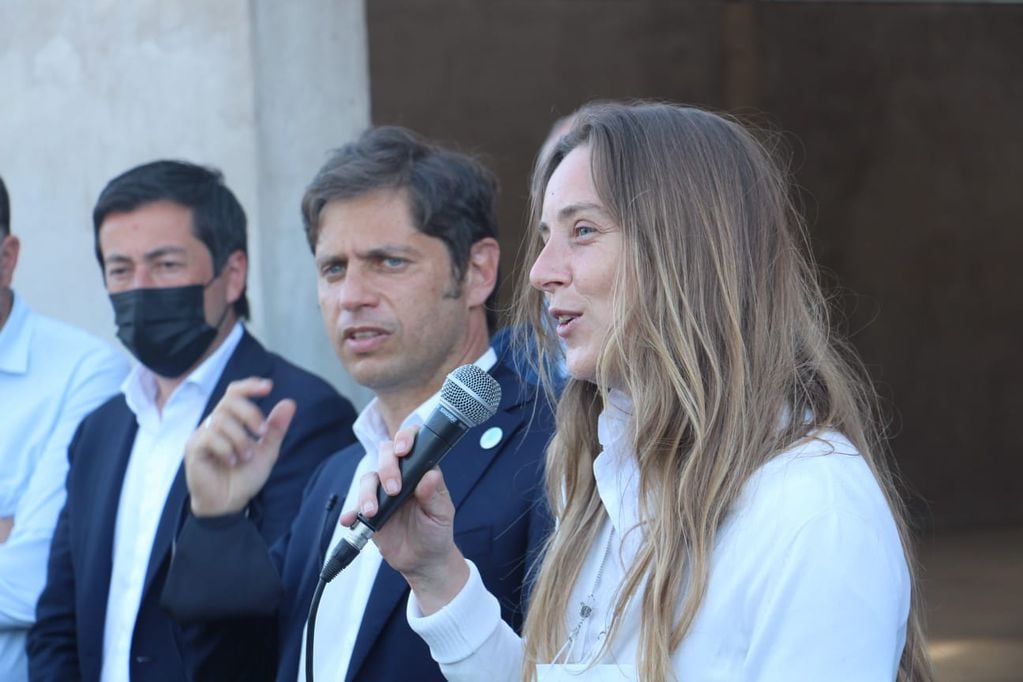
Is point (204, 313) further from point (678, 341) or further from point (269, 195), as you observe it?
point (678, 341)

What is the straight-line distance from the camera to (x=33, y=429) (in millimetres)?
4121

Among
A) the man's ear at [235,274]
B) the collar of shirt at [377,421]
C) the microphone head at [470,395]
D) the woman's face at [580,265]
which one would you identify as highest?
the woman's face at [580,265]

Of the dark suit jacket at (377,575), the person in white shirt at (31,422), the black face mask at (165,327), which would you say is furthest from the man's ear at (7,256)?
the dark suit jacket at (377,575)

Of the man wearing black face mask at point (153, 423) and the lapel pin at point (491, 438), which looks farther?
the man wearing black face mask at point (153, 423)

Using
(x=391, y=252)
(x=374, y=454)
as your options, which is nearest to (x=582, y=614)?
(x=374, y=454)

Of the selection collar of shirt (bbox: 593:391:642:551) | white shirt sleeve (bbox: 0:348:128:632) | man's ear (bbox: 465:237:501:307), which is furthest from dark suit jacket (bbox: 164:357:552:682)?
white shirt sleeve (bbox: 0:348:128:632)

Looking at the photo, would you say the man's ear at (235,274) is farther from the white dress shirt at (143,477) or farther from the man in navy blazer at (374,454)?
the man in navy blazer at (374,454)

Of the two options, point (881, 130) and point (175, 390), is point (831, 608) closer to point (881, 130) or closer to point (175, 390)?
point (175, 390)

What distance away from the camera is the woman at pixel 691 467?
1.93m

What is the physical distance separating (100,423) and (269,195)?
4.33 ft

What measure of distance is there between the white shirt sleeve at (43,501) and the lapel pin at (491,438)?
153 centimetres

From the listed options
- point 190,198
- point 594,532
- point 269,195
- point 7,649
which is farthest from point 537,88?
point 594,532

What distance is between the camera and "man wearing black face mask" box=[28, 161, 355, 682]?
359cm

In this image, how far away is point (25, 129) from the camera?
5.30m
